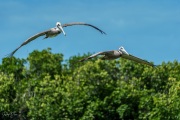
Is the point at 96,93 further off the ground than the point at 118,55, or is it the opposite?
the point at 96,93

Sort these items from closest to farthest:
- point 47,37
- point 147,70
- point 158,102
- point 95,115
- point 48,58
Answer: point 47,37, point 158,102, point 95,115, point 147,70, point 48,58

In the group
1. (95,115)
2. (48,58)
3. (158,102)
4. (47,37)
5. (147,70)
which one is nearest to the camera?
(47,37)

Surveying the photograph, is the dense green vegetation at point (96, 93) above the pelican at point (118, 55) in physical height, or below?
above

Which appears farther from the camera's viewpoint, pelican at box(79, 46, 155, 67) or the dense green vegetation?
the dense green vegetation

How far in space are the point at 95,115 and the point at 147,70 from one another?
8.78 m

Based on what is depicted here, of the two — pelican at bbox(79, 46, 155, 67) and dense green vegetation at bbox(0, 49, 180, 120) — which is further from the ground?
dense green vegetation at bbox(0, 49, 180, 120)

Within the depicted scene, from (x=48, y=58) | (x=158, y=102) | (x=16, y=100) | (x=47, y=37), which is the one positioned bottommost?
(x=47, y=37)

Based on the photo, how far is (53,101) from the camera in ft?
227

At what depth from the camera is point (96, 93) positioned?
227ft

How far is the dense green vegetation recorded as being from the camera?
67.3 m

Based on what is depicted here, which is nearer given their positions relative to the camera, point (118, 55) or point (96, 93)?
point (118, 55)

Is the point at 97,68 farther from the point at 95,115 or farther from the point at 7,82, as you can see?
the point at 7,82

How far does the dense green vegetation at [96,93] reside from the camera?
67.3 m

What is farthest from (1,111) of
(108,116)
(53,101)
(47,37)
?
(47,37)
